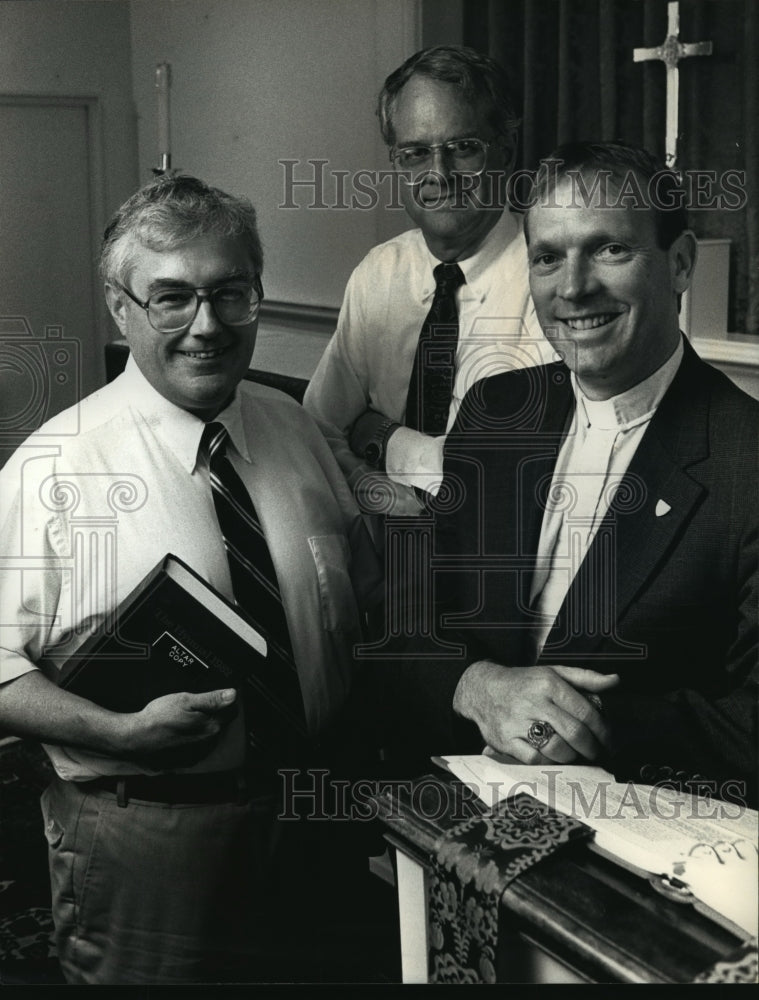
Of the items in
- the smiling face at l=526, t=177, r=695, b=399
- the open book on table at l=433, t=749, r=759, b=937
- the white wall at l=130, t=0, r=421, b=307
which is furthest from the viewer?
the white wall at l=130, t=0, r=421, b=307

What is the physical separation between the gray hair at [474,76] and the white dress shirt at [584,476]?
0.39m

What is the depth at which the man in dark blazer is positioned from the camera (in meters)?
1.56

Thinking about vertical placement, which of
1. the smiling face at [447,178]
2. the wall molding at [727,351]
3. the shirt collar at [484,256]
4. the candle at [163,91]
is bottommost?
the wall molding at [727,351]

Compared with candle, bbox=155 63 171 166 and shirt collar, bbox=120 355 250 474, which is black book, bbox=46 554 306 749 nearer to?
shirt collar, bbox=120 355 250 474

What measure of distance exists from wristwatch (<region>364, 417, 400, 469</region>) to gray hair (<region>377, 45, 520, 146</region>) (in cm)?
46

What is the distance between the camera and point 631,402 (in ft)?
5.23

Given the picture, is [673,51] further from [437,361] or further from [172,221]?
[172,221]

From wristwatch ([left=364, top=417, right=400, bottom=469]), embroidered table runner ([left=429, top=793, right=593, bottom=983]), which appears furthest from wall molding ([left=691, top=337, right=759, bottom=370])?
embroidered table runner ([left=429, top=793, right=593, bottom=983])

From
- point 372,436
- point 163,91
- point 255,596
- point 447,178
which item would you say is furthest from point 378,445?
Result: point 163,91

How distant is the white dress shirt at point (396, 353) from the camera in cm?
167

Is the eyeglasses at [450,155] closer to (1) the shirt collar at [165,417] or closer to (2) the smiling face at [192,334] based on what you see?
(2) the smiling face at [192,334]

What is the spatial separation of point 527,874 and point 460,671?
36cm

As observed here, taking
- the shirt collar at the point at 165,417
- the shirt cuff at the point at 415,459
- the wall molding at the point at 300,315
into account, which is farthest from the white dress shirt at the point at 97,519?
the shirt cuff at the point at 415,459

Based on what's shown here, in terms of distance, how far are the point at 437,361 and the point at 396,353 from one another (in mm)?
67
